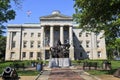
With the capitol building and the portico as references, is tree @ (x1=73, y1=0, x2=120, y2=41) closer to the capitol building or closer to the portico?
the portico

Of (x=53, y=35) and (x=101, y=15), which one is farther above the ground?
(x=53, y=35)

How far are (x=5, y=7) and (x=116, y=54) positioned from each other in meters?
99.4

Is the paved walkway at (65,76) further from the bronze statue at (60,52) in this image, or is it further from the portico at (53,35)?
the portico at (53,35)

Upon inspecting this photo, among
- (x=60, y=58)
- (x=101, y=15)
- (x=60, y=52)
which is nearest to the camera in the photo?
(x=101, y=15)

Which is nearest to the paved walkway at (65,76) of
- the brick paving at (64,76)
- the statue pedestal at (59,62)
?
the brick paving at (64,76)

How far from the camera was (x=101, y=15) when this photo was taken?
24219mm

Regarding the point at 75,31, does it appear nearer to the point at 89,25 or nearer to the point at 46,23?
the point at 46,23

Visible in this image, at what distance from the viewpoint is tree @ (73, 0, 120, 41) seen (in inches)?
884

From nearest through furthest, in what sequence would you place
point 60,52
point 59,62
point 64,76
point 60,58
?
point 64,76
point 59,62
point 60,58
point 60,52

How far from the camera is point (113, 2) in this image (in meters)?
20.8

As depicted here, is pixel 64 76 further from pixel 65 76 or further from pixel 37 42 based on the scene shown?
pixel 37 42

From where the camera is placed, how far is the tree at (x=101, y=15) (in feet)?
73.6

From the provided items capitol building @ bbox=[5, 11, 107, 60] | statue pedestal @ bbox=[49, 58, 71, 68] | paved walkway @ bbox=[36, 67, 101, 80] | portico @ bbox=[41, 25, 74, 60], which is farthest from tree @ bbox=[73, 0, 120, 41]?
capitol building @ bbox=[5, 11, 107, 60]

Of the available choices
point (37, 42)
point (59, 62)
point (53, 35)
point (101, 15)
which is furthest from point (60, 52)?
point (37, 42)
